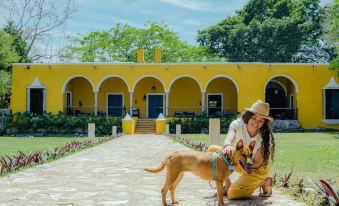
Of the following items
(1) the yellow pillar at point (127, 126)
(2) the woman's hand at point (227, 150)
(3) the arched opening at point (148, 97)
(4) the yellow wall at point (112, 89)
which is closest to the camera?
(2) the woman's hand at point (227, 150)

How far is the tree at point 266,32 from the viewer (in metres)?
34.6

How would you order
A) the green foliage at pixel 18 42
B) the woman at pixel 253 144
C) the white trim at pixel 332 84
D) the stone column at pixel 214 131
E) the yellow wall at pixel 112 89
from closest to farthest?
the woman at pixel 253 144, the stone column at pixel 214 131, the white trim at pixel 332 84, the yellow wall at pixel 112 89, the green foliage at pixel 18 42

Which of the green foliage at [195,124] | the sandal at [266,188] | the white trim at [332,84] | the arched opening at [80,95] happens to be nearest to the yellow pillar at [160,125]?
the green foliage at [195,124]

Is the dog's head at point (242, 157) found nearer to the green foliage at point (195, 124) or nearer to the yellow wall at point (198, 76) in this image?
the green foliage at point (195, 124)

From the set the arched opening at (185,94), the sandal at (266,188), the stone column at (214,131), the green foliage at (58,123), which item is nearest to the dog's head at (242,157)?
the sandal at (266,188)

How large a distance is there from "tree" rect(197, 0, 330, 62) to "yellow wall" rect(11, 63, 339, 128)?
9.67 m

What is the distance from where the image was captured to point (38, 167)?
8211mm

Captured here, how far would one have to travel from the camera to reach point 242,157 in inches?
175

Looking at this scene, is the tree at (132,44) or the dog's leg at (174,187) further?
the tree at (132,44)

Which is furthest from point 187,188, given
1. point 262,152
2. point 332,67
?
point 332,67

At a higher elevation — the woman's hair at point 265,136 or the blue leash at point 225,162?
the woman's hair at point 265,136

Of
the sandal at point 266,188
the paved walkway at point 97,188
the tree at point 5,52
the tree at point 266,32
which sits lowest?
the paved walkway at point 97,188

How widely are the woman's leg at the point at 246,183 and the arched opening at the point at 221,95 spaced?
21996mm

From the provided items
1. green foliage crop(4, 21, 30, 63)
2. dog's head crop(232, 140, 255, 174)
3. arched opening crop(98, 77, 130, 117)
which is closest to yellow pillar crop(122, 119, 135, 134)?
arched opening crop(98, 77, 130, 117)
